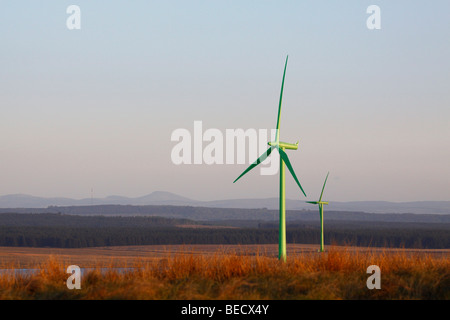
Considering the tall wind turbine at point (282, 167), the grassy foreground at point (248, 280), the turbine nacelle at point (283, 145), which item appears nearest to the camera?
the grassy foreground at point (248, 280)

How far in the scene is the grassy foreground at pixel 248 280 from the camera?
22328 mm

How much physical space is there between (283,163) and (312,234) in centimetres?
12370

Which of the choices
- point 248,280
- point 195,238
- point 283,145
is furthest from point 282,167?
point 195,238

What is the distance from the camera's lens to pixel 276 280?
24.8 meters

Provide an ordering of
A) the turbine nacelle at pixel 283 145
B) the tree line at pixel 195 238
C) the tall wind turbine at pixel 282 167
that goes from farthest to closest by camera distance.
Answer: the tree line at pixel 195 238 → the turbine nacelle at pixel 283 145 → the tall wind turbine at pixel 282 167

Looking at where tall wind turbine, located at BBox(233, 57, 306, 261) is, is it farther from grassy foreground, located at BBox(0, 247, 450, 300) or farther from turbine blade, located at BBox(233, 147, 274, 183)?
grassy foreground, located at BBox(0, 247, 450, 300)

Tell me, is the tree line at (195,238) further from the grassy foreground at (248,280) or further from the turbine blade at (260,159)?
the grassy foreground at (248,280)

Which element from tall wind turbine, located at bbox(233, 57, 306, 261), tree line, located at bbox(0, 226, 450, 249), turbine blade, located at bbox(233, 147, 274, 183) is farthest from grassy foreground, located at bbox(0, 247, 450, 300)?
tree line, located at bbox(0, 226, 450, 249)

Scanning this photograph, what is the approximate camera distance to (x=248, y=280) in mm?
24938

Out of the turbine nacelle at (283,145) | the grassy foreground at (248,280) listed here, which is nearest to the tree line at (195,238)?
the turbine nacelle at (283,145)

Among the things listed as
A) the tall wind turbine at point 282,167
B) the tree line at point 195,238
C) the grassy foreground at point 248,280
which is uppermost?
the tall wind turbine at point 282,167
